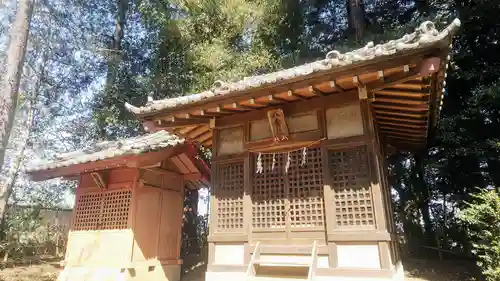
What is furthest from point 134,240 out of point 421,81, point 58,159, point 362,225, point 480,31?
point 480,31

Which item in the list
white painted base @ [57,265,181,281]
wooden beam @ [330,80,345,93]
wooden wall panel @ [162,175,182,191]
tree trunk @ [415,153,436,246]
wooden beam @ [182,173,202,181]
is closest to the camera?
wooden beam @ [330,80,345,93]

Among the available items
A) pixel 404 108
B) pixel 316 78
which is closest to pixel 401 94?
pixel 404 108

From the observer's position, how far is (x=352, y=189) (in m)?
4.92

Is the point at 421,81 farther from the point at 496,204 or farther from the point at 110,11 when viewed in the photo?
the point at 110,11

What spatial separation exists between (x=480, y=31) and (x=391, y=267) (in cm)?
867

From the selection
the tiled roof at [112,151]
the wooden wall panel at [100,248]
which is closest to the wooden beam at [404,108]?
the tiled roof at [112,151]

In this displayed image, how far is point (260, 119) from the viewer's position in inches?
227

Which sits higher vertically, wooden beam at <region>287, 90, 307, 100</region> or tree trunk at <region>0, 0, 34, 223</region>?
tree trunk at <region>0, 0, 34, 223</region>

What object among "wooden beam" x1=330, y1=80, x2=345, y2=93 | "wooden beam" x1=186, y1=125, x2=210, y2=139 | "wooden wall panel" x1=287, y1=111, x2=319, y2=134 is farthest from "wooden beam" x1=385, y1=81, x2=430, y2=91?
"wooden beam" x1=186, y1=125, x2=210, y2=139

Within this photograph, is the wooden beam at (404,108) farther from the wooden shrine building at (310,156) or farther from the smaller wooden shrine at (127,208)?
the smaller wooden shrine at (127,208)

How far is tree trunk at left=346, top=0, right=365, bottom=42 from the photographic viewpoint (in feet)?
38.4

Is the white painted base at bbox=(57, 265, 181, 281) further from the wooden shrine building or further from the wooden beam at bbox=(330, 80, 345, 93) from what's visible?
the wooden beam at bbox=(330, 80, 345, 93)

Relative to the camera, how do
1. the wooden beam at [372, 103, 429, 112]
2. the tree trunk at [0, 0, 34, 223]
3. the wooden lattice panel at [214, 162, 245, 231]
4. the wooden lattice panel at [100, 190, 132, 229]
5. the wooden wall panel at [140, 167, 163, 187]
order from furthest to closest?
the wooden wall panel at [140, 167, 163, 187]
the wooden lattice panel at [100, 190, 132, 229]
the tree trunk at [0, 0, 34, 223]
the wooden lattice panel at [214, 162, 245, 231]
the wooden beam at [372, 103, 429, 112]

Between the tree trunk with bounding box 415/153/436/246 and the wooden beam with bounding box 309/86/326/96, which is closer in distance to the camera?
the wooden beam with bounding box 309/86/326/96
